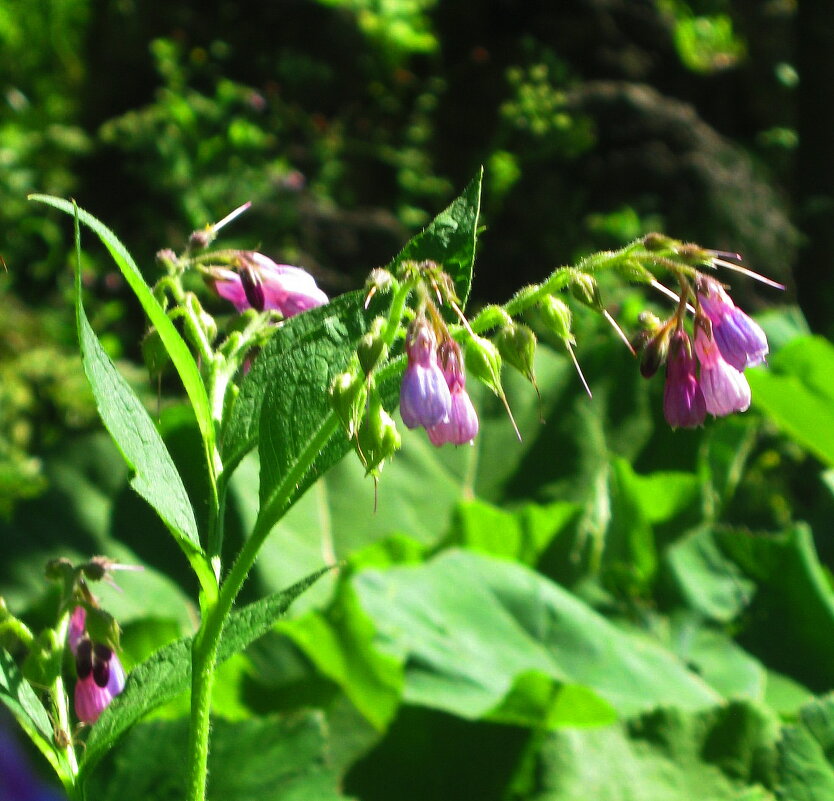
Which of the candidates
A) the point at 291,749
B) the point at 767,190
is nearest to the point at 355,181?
the point at 767,190

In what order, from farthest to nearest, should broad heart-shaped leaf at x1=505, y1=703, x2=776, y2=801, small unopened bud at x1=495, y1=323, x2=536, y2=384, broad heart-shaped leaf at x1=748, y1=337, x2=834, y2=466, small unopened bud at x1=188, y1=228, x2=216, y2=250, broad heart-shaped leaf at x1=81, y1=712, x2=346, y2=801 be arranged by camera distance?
broad heart-shaped leaf at x1=748, y1=337, x2=834, y2=466 < broad heart-shaped leaf at x1=505, y1=703, x2=776, y2=801 < broad heart-shaped leaf at x1=81, y1=712, x2=346, y2=801 < small unopened bud at x1=188, y1=228, x2=216, y2=250 < small unopened bud at x1=495, y1=323, x2=536, y2=384

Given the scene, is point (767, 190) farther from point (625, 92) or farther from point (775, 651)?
point (775, 651)

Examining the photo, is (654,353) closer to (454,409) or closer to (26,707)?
(454,409)

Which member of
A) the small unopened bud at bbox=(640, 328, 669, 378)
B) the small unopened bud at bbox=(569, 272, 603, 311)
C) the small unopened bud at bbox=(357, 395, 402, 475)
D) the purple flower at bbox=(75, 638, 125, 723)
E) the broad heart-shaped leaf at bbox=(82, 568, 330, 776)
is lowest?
the purple flower at bbox=(75, 638, 125, 723)

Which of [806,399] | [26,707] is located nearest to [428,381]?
[26,707]

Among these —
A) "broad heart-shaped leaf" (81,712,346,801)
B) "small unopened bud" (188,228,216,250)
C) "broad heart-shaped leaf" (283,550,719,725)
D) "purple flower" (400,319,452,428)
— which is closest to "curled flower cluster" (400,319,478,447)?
"purple flower" (400,319,452,428)

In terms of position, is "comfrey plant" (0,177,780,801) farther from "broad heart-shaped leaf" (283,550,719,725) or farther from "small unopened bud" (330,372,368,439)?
"broad heart-shaped leaf" (283,550,719,725)

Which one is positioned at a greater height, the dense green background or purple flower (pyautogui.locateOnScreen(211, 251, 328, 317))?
purple flower (pyautogui.locateOnScreen(211, 251, 328, 317))
